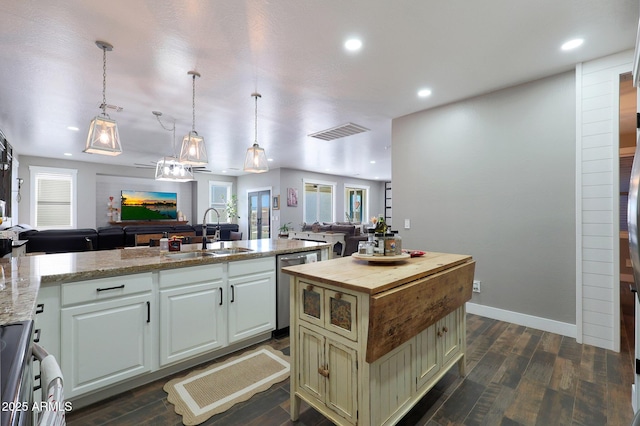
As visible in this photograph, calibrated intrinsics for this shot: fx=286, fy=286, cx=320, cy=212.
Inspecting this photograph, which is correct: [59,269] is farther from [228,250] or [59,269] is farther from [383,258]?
[383,258]

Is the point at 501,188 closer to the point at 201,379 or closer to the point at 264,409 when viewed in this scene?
the point at 264,409

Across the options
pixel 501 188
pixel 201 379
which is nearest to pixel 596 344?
pixel 501 188

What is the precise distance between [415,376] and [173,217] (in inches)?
383

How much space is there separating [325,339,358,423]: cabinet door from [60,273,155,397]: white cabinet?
135 cm

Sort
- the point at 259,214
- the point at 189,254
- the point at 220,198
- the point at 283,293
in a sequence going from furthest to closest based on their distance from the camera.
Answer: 1. the point at 220,198
2. the point at 259,214
3. the point at 283,293
4. the point at 189,254

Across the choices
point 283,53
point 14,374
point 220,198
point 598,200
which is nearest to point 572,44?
point 598,200

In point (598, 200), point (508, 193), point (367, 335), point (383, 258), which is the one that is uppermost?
point (508, 193)

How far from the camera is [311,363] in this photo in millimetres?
1599

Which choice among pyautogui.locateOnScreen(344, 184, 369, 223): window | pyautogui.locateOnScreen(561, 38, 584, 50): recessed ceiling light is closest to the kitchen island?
pyautogui.locateOnScreen(561, 38, 584, 50): recessed ceiling light

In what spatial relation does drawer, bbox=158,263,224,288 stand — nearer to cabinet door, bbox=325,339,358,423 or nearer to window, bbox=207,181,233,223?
cabinet door, bbox=325,339,358,423

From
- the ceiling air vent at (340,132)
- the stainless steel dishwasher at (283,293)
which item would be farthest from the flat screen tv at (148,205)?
the stainless steel dishwasher at (283,293)

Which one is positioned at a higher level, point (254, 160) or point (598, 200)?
point (254, 160)

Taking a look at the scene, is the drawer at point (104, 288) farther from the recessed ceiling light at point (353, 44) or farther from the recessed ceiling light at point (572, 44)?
the recessed ceiling light at point (572, 44)

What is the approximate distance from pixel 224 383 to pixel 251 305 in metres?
0.66
